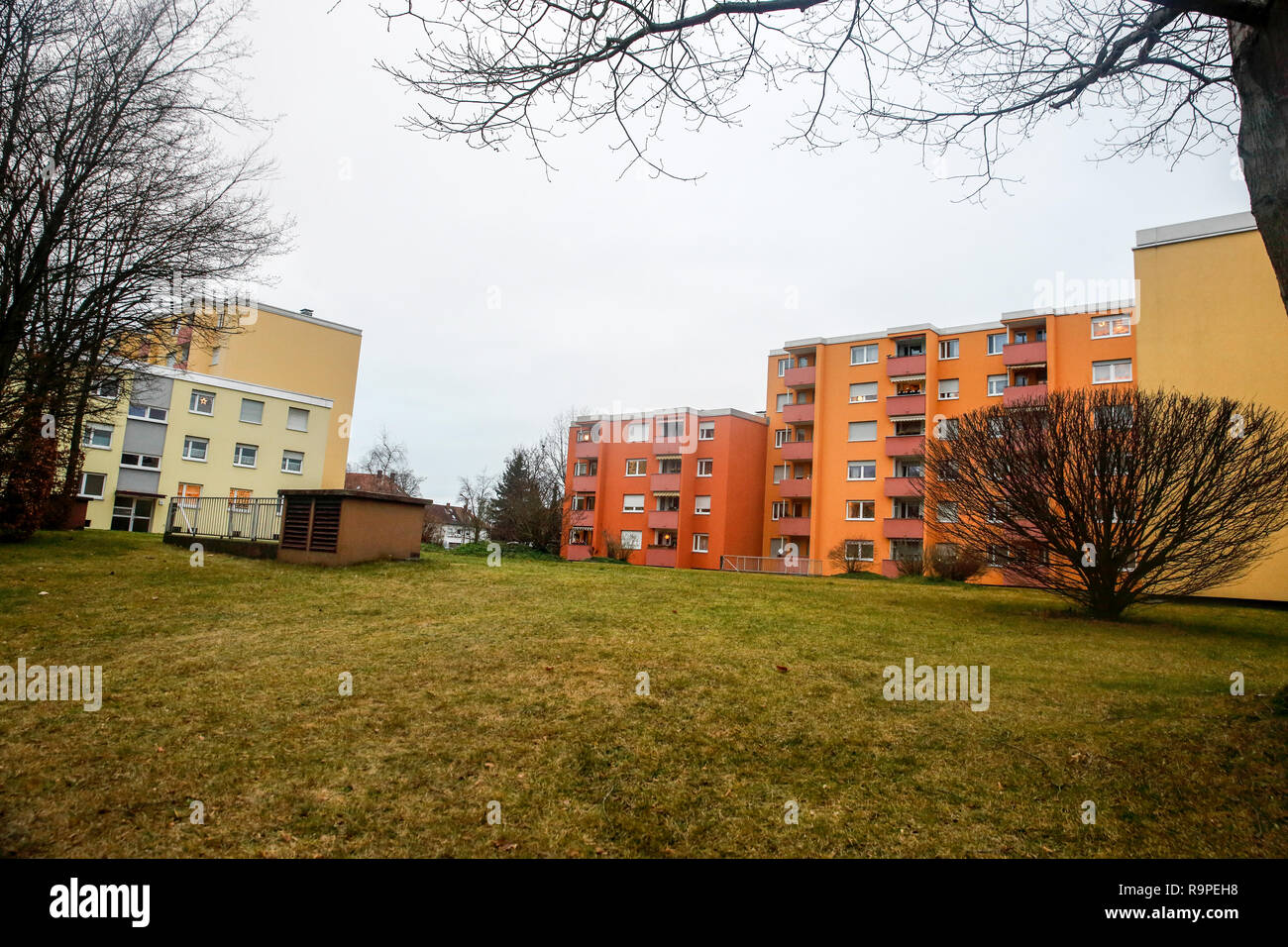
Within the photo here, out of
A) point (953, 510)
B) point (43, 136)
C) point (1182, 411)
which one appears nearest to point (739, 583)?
point (953, 510)

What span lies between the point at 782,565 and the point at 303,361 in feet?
111

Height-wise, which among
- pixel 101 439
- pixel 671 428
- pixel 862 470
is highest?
pixel 671 428

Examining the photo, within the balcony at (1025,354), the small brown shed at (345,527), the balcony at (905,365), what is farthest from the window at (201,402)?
the balcony at (1025,354)

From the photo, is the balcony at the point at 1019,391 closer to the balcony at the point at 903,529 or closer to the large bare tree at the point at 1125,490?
the balcony at the point at 903,529

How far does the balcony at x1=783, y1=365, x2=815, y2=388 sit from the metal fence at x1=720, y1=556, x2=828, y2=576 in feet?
37.3

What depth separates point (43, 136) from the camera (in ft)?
36.0

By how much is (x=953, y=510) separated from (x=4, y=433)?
18.1 metres

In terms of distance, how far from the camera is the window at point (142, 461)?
Result: 35.4m

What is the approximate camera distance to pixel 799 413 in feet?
149

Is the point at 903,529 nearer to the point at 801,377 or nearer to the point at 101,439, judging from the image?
the point at 801,377

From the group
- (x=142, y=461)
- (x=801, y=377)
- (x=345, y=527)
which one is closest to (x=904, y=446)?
(x=801, y=377)
